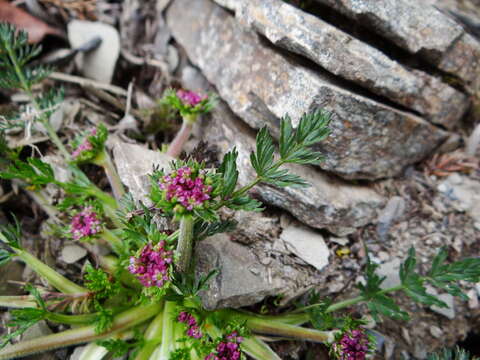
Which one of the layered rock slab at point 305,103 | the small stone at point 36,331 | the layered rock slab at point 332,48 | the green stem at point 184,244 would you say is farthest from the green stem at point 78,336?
the layered rock slab at point 332,48

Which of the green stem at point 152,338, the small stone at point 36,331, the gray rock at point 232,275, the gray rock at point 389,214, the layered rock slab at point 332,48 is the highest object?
the layered rock slab at point 332,48

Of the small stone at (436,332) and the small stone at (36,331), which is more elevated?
the small stone at (436,332)

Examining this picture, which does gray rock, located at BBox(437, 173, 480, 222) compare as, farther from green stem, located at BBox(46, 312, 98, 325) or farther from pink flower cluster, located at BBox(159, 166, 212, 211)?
green stem, located at BBox(46, 312, 98, 325)

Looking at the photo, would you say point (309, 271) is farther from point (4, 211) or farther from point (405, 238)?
point (4, 211)

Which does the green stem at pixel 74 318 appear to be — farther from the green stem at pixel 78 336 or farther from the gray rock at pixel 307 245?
the gray rock at pixel 307 245

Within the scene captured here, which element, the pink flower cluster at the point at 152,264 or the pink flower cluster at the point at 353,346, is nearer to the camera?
the pink flower cluster at the point at 152,264

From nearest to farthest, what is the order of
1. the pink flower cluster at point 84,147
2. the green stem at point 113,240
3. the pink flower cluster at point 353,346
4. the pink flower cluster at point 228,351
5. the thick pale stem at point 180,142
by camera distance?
the pink flower cluster at point 228,351, the pink flower cluster at point 353,346, the green stem at point 113,240, the pink flower cluster at point 84,147, the thick pale stem at point 180,142
